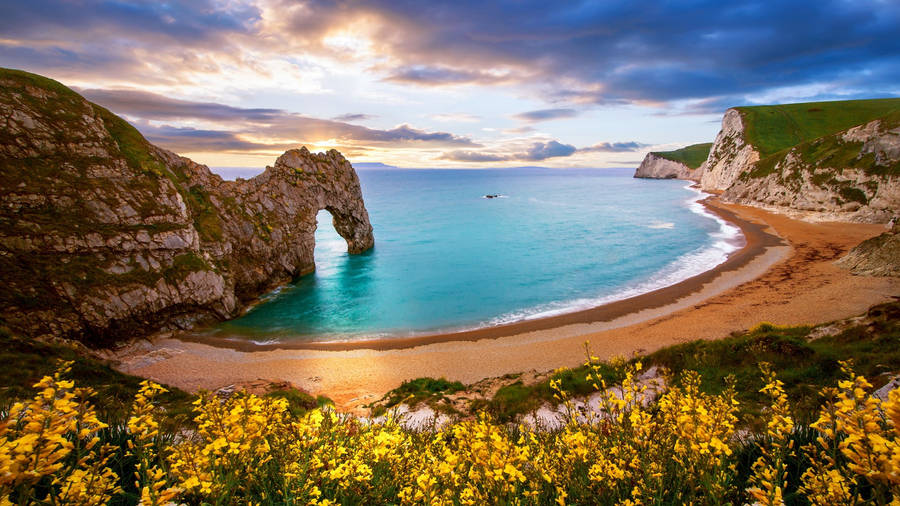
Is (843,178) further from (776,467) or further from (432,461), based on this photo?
(432,461)

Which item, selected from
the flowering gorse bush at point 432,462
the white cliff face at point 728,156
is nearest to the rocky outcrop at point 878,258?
the flowering gorse bush at point 432,462

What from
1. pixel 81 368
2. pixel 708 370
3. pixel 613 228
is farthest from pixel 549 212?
pixel 81 368

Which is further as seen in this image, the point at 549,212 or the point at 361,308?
the point at 549,212

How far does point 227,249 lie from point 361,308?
46.0 feet

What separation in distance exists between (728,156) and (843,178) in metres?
67.7

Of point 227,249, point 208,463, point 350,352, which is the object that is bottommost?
point 350,352

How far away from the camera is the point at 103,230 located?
2648 centimetres

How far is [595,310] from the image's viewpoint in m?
31.9

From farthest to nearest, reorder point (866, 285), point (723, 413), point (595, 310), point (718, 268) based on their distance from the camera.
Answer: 1. point (718, 268)
2. point (595, 310)
3. point (866, 285)
4. point (723, 413)

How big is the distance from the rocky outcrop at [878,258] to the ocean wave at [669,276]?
1093 cm

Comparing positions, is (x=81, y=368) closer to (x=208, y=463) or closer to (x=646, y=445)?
(x=208, y=463)

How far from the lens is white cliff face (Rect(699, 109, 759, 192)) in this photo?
4228 inches

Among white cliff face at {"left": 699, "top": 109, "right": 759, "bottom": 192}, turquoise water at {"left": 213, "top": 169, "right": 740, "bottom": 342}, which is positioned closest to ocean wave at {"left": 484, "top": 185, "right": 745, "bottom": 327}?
turquoise water at {"left": 213, "top": 169, "right": 740, "bottom": 342}

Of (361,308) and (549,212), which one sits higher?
(549,212)
